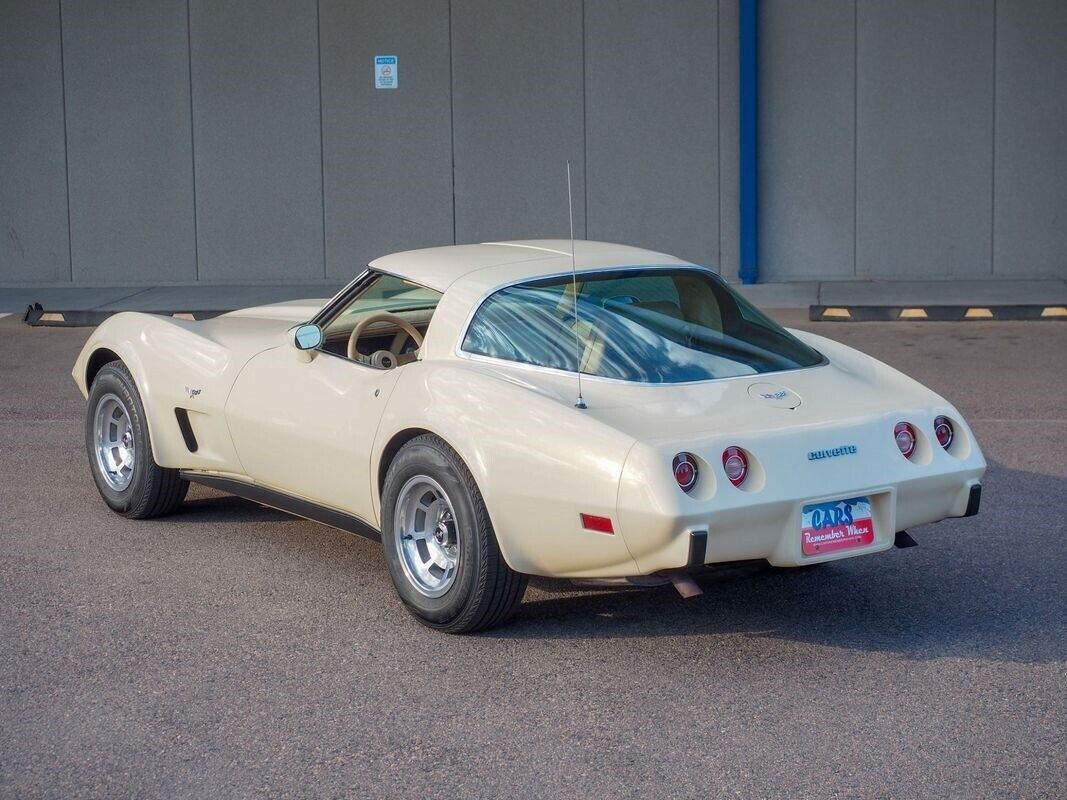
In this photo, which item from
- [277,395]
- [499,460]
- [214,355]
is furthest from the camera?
[214,355]

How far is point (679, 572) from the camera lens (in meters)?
4.65

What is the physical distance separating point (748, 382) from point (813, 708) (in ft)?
4.19

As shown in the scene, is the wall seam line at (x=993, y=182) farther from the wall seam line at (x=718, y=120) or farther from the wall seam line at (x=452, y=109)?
the wall seam line at (x=452, y=109)

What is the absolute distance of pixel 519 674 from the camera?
4.75 meters

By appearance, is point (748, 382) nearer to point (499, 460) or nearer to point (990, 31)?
point (499, 460)

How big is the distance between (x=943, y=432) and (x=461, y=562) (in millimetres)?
1731

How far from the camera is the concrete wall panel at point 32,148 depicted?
53.7ft

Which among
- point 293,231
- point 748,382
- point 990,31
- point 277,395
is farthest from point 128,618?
point 990,31

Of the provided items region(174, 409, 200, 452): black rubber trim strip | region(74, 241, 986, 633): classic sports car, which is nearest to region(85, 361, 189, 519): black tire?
region(74, 241, 986, 633): classic sports car

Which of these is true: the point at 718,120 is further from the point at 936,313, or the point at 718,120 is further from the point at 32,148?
the point at 32,148

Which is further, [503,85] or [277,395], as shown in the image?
[503,85]

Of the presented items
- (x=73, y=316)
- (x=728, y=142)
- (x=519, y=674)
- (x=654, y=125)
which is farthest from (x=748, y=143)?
(x=519, y=674)

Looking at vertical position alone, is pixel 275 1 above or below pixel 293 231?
above

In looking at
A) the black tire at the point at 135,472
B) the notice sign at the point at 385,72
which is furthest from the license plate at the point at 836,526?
the notice sign at the point at 385,72
